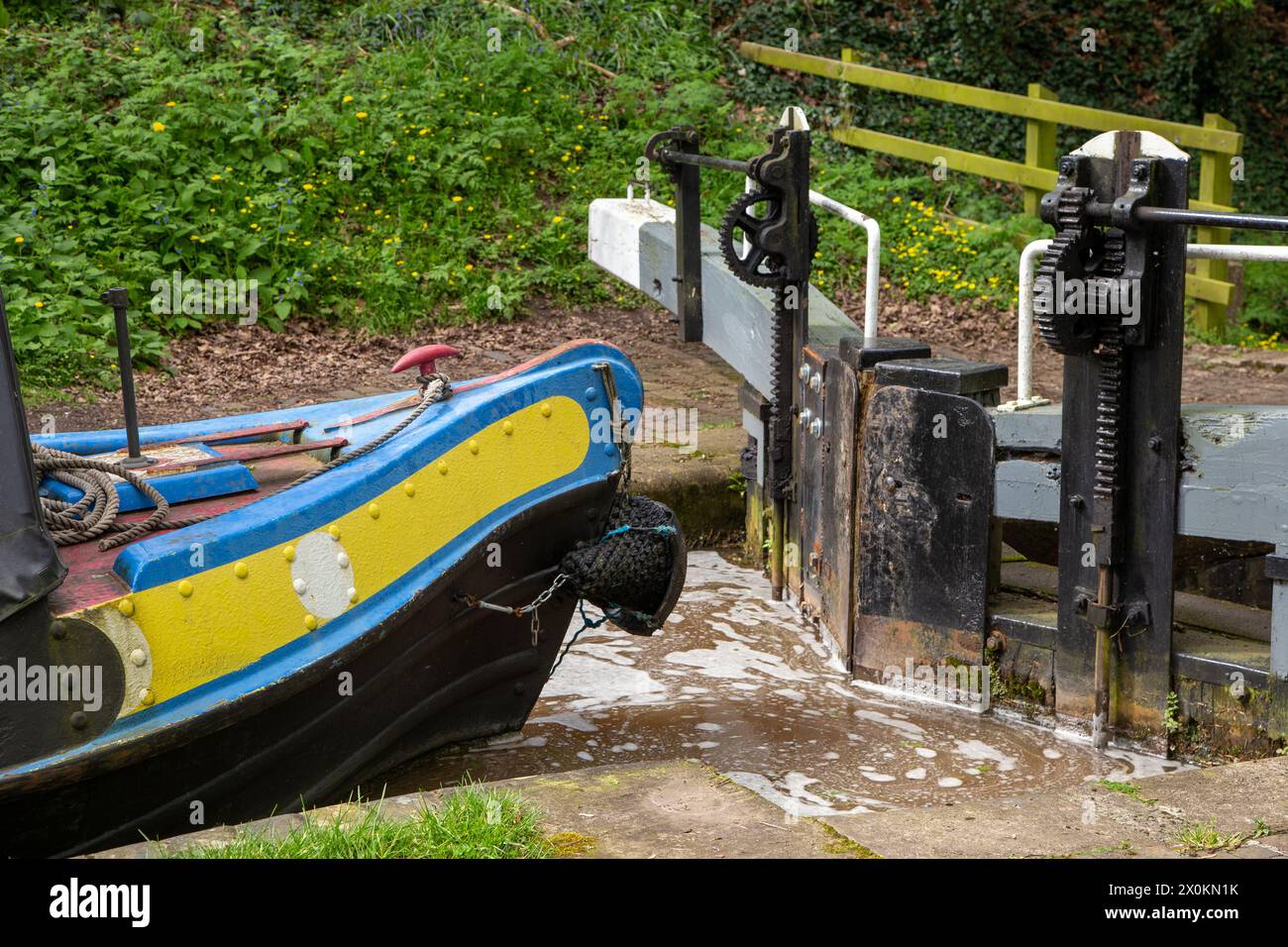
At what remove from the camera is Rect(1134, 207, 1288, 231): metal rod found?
14.2ft

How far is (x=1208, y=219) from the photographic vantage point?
14.3ft

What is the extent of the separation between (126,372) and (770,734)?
2.61m

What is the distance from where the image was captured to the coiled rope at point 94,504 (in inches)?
164

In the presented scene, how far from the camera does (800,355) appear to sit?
6.73 meters

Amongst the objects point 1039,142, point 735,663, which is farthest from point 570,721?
point 1039,142

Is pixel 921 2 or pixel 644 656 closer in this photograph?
pixel 644 656

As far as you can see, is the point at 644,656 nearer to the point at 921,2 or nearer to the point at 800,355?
the point at 800,355

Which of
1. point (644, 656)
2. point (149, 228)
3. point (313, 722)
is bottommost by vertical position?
point (644, 656)

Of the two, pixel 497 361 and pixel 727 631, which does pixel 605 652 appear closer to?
A: pixel 727 631

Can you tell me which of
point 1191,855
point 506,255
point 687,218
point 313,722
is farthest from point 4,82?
point 1191,855

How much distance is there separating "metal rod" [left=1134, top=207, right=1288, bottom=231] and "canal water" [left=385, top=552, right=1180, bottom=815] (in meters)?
1.75

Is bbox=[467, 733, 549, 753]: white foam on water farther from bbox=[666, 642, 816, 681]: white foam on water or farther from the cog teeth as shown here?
the cog teeth

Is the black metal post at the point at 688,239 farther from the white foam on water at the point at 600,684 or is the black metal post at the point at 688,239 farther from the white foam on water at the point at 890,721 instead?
the white foam on water at the point at 890,721

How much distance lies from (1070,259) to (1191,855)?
2.18m
